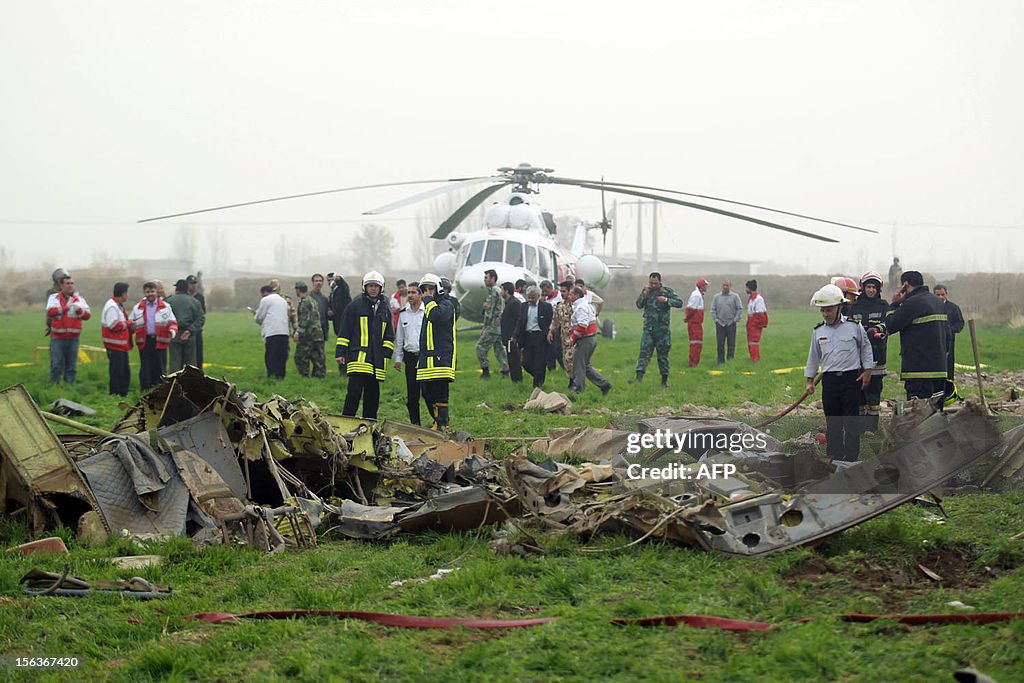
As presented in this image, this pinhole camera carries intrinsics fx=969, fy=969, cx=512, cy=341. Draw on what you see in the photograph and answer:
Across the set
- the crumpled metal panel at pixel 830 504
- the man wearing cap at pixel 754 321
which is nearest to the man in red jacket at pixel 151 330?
the man wearing cap at pixel 754 321

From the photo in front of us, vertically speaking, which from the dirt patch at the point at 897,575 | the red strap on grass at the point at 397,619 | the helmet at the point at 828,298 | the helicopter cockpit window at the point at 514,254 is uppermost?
the helicopter cockpit window at the point at 514,254

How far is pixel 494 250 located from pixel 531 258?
2.90 feet

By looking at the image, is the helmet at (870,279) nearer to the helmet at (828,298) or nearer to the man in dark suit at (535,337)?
the helmet at (828,298)

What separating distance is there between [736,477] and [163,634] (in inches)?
149

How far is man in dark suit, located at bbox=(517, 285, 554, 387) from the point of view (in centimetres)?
1602

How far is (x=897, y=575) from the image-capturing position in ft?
17.2

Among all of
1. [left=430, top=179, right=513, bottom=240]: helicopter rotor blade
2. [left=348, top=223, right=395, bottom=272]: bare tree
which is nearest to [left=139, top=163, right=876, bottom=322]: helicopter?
[left=430, top=179, right=513, bottom=240]: helicopter rotor blade

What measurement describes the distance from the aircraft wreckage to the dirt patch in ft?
0.90

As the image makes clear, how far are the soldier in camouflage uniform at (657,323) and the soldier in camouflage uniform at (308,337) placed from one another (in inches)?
222

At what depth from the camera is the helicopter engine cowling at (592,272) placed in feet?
80.3

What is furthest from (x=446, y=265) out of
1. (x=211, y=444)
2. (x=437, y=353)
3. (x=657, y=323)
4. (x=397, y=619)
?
(x=397, y=619)

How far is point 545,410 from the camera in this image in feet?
43.2

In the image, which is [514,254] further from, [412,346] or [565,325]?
[412,346]

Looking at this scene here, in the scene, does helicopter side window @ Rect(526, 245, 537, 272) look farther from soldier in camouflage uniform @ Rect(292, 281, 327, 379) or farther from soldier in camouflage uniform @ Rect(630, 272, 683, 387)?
soldier in camouflage uniform @ Rect(292, 281, 327, 379)
